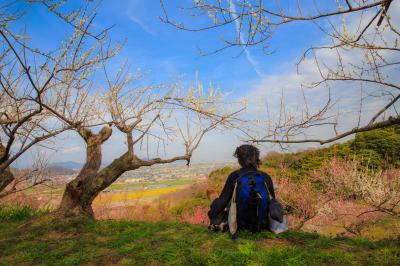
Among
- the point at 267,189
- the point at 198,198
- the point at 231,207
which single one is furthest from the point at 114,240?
the point at 198,198

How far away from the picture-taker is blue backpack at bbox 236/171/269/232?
5254 millimetres

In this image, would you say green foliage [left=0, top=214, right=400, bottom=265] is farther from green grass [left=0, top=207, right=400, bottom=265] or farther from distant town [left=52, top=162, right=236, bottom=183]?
distant town [left=52, top=162, right=236, bottom=183]

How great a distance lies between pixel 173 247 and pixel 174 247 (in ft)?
0.05

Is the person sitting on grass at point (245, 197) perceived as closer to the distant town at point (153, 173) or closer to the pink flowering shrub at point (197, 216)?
the distant town at point (153, 173)

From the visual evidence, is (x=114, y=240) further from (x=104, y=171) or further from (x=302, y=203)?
(x=302, y=203)

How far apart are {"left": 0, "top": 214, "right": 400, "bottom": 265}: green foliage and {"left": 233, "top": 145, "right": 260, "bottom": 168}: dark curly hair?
1.08 metres

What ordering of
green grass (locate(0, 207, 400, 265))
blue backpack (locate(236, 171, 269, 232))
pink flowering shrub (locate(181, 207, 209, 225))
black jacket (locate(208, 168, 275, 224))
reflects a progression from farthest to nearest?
pink flowering shrub (locate(181, 207, 209, 225)) → black jacket (locate(208, 168, 275, 224)) → blue backpack (locate(236, 171, 269, 232)) → green grass (locate(0, 207, 400, 265))

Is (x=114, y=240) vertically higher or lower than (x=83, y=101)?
lower

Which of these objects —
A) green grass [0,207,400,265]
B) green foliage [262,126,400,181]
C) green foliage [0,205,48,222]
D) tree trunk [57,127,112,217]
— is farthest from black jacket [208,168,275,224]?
green foliage [262,126,400,181]

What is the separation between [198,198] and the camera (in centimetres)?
2564

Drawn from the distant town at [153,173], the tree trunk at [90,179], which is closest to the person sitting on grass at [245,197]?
the tree trunk at [90,179]

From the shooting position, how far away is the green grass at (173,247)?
4227 millimetres

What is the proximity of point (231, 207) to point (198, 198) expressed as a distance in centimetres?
2077

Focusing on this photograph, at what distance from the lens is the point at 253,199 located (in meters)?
5.25
